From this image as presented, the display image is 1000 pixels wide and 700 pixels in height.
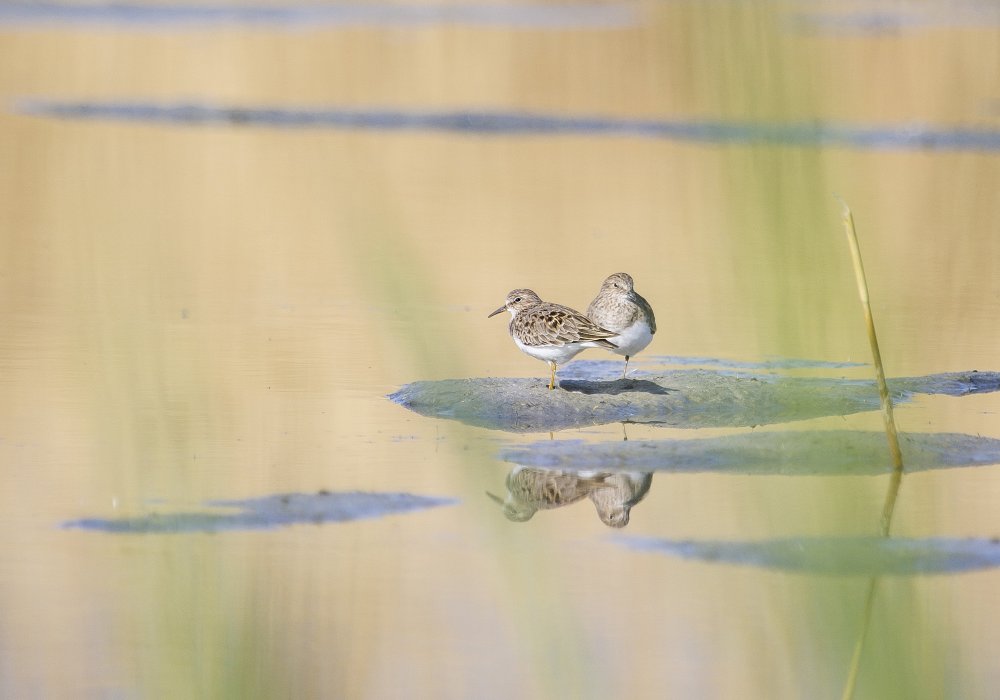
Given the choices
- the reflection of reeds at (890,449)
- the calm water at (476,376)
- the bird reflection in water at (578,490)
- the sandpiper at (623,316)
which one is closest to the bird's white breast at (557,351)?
the sandpiper at (623,316)

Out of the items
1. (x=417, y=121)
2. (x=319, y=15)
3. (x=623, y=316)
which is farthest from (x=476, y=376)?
(x=319, y=15)

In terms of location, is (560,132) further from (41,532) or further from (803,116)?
(803,116)

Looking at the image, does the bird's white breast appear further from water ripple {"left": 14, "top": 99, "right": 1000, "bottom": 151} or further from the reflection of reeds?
water ripple {"left": 14, "top": 99, "right": 1000, "bottom": 151}

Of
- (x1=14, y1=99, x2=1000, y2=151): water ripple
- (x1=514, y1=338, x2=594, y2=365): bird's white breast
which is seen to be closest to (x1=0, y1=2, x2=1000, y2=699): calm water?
(x1=514, y1=338, x2=594, y2=365): bird's white breast

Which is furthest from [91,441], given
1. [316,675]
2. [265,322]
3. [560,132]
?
[560,132]

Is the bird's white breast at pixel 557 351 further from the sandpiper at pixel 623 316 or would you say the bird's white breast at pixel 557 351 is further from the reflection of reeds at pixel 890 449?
the reflection of reeds at pixel 890 449
